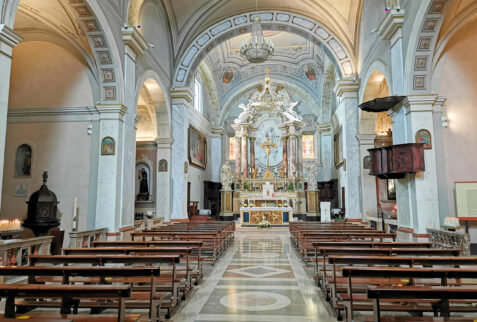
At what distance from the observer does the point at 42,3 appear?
319 inches

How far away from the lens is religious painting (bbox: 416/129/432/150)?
758cm

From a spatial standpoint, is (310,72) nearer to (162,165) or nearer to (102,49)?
(162,165)

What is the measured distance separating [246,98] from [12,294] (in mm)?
21333

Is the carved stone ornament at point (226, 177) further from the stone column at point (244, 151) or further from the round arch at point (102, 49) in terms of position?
the round arch at point (102, 49)

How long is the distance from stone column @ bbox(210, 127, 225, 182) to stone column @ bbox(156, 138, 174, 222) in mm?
8864

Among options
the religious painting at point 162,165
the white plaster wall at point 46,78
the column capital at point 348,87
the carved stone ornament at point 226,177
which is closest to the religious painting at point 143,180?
the religious painting at point 162,165

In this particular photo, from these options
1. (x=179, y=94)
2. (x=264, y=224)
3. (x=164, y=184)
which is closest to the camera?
(x=164, y=184)

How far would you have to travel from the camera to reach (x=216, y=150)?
880 inches

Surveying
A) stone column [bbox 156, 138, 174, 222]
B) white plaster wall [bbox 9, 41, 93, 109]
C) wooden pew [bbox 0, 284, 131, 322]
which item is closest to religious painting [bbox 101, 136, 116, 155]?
white plaster wall [bbox 9, 41, 93, 109]

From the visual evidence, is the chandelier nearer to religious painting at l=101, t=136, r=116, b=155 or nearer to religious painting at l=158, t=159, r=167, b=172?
religious painting at l=158, t=159, r=167, b=172

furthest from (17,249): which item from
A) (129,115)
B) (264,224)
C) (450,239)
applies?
(264,224)

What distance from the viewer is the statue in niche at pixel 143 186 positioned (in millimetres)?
14289

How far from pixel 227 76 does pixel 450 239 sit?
17.3 m

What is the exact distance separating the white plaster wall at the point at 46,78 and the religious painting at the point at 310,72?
570 inches
